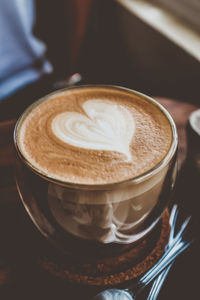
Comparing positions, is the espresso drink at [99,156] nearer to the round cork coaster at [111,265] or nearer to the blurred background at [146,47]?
the round cork coaster at [111,265]

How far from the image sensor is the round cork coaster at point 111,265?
1.88ft

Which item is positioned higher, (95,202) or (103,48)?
(95,202)

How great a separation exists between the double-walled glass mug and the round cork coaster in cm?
2

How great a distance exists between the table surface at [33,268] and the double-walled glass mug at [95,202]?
0.04m

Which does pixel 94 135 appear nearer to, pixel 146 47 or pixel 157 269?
pixel 157 269

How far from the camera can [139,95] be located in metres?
0.69

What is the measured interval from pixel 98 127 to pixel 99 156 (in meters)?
0.09

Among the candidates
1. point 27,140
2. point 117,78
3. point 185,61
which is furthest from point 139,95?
point 117,78

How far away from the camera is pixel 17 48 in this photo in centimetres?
148

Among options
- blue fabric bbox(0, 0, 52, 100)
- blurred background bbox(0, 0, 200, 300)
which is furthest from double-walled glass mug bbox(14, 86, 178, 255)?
blue fabric bbox(0, 0, 52, 100)

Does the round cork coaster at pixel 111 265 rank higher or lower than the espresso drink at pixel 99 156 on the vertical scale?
lower

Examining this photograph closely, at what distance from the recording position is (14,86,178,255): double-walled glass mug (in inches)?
19.8

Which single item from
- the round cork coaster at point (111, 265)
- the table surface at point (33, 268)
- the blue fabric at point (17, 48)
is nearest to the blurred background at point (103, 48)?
the blue fabric at point (17, 48)

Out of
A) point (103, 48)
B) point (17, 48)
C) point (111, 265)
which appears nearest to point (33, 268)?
point (111, 265)
